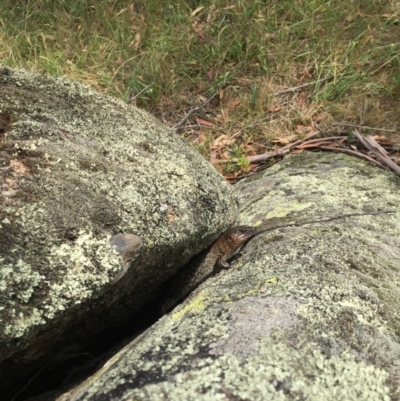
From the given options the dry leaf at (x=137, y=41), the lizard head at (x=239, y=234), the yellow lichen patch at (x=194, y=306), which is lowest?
the dry leaf at (x=137, y=41)

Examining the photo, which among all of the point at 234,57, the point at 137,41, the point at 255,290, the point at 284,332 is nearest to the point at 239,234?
the point at 255,290

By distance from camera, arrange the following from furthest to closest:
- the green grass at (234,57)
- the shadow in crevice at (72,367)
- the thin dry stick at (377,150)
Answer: the green grass at (234,57) < the thin dry stick at (377,150) < the shadow in crevice at (72,367)

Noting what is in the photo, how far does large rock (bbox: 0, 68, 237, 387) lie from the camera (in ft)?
4.32

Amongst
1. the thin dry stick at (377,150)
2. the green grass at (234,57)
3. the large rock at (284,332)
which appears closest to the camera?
the large rock at (284,332)

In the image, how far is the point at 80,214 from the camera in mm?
1435

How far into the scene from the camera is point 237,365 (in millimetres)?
1174

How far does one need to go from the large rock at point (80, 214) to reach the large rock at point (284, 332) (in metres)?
0.19

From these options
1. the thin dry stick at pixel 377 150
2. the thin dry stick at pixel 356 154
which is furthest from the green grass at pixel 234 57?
the thin dry stick at pixel 356 154

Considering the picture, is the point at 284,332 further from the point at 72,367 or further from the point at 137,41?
the point at 137,41

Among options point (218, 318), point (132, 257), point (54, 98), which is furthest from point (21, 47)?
point (218, 318)

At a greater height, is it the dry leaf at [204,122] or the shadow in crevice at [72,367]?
the shadow in crevice at [72,367]

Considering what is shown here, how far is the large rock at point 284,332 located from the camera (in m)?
1.15

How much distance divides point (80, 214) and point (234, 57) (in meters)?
2.73

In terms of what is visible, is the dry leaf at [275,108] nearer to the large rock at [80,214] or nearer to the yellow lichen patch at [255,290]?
the large rock at [80,214]
